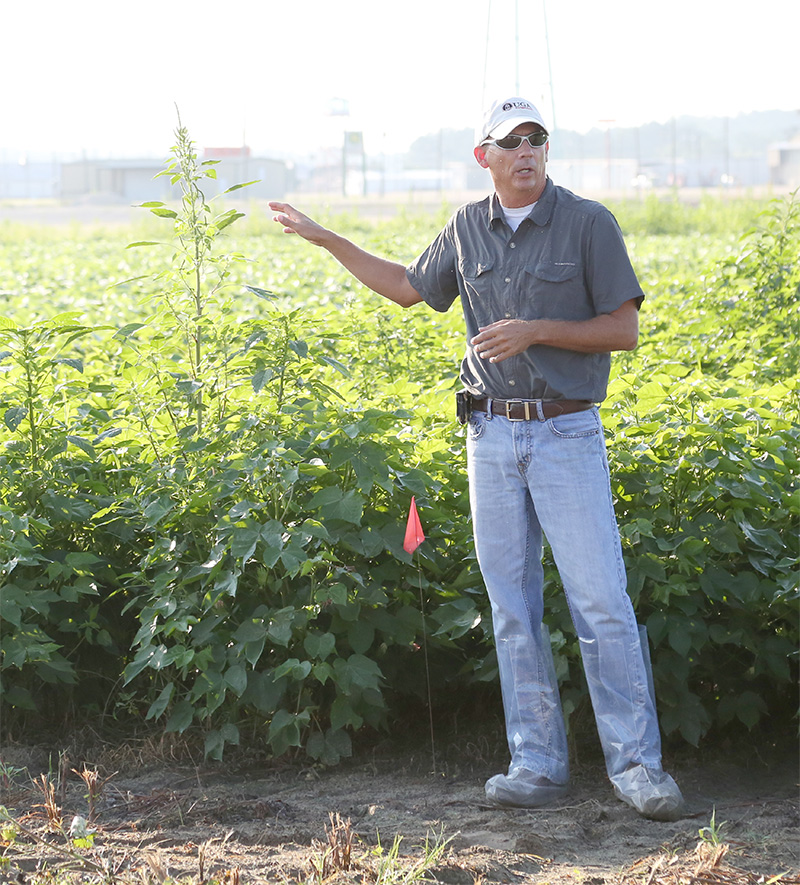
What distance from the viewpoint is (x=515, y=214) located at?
3051 millimetres

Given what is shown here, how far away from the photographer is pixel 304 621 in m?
3.19

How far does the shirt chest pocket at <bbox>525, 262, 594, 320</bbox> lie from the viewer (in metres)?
2.94

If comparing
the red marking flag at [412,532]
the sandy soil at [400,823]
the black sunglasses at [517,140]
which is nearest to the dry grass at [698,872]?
the sandy soil at [400,823]

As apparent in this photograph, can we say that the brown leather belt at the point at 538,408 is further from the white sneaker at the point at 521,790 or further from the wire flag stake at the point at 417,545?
the white sneaker at the point at 521,790

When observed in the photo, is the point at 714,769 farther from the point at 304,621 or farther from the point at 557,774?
the point at 304,621

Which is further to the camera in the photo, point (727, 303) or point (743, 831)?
point (727, 303)

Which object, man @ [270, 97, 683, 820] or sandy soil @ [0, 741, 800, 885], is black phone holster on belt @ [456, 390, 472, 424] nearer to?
man @ [270, 97, 683, 820]

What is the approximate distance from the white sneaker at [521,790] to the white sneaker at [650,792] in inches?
8.0

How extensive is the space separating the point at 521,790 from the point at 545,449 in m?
0.97

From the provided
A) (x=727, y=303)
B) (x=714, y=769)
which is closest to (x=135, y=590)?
(x=714, y=769)

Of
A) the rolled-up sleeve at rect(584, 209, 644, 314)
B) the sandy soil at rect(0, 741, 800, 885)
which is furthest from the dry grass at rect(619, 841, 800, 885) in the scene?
the rolled-up sleeve at rect(584, 209, 644, 314)

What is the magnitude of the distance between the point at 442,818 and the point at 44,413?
1.88 meters

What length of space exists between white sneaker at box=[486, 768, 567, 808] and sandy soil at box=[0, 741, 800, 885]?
0.03m

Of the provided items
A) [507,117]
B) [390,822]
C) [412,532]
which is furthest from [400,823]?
[507,117]
